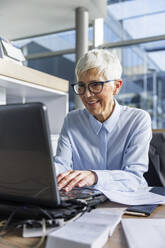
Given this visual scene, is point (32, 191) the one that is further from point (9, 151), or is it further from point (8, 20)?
point (8, 20)

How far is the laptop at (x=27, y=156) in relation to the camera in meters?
0.56

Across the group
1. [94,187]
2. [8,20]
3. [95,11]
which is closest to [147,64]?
[95,11]

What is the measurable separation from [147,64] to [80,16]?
0.90 m

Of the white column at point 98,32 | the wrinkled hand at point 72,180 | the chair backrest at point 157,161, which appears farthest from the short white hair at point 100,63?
the white column at point 98,32

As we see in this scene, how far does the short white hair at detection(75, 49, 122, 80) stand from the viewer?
4.02ft

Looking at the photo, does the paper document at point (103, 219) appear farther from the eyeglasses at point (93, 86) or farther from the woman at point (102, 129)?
the eyeglasses at point (93, 86)

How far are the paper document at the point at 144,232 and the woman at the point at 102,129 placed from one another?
0.48 m

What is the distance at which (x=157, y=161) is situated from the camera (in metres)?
1.33

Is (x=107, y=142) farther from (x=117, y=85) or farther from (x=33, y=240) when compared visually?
(x=33, y=240)

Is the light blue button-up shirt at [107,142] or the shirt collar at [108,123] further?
the shirt collar at [108,123]

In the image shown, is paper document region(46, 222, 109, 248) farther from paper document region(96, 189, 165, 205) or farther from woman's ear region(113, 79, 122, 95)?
woman's ear region(113, 79, 122, 95)

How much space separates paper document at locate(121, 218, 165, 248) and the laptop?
0.17m

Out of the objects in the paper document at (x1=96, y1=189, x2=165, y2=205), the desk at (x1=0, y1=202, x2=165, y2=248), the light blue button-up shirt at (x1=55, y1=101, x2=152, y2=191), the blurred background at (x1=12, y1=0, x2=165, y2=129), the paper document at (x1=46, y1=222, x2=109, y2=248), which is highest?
the blurred background at (x1=12, y1=0, x2=165, y2=129)

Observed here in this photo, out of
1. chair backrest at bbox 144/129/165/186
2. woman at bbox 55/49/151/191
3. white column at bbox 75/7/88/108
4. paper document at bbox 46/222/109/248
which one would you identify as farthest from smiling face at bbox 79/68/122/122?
white column at bbox 75/7/88/108
